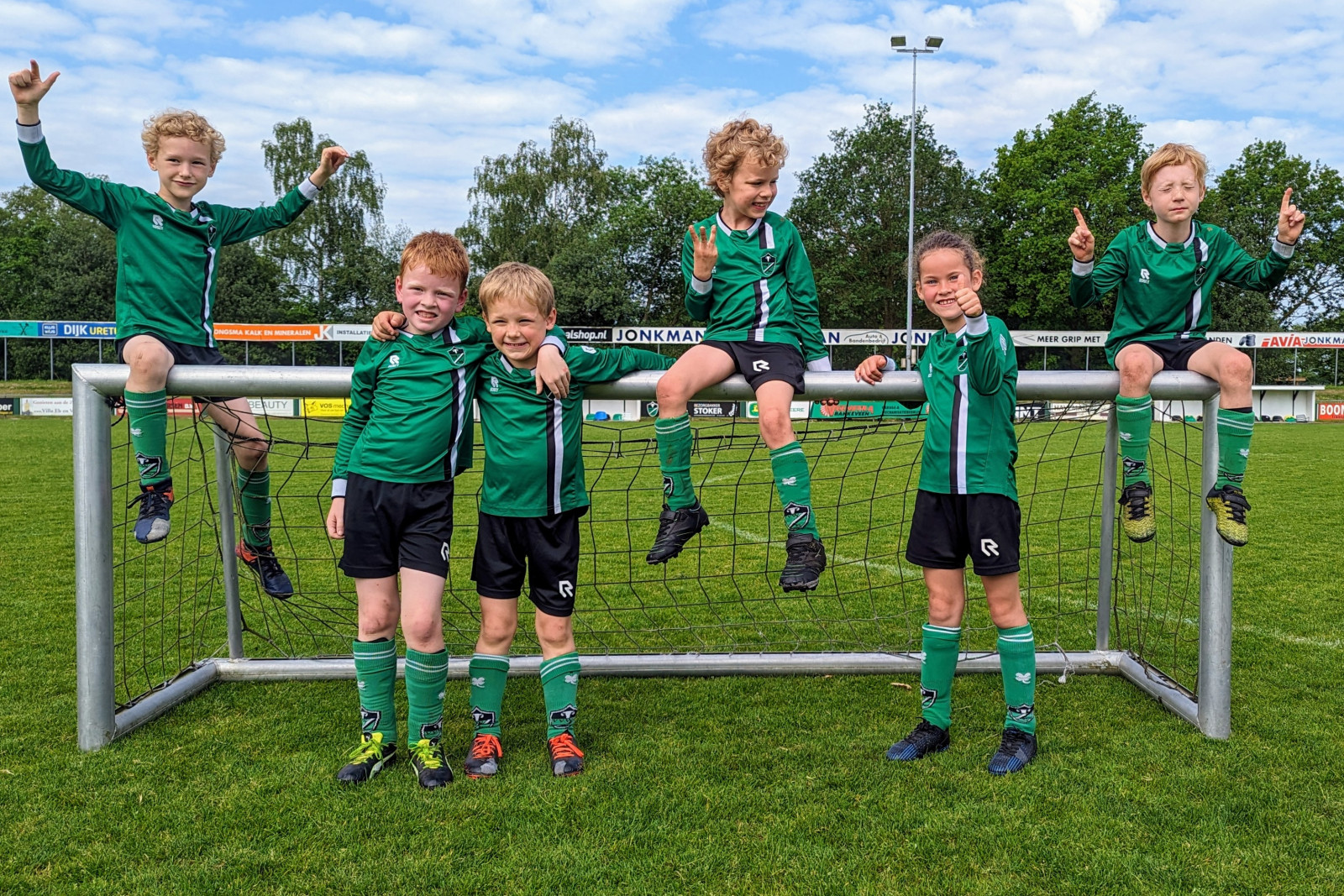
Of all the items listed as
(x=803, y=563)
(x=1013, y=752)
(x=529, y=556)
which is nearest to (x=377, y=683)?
(x=529, y=556)

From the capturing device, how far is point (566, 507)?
3289 millimetres

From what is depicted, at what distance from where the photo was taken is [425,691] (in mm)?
3236

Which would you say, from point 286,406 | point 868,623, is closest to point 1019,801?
point 868,623

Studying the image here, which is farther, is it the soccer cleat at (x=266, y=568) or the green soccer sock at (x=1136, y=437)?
the soccer cleat at (x=266, y=568)

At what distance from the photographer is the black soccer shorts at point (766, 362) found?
11.4 ft

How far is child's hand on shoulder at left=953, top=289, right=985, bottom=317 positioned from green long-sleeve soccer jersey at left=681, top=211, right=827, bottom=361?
0.65 meters

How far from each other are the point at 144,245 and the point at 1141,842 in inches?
179

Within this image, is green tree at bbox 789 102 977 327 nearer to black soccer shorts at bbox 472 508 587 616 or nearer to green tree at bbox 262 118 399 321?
green tree at bbox 262 118 399 321

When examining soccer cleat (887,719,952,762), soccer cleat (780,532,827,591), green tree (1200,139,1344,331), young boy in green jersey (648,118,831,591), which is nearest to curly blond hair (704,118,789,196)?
young boy in green jersey (648,118,831,591)

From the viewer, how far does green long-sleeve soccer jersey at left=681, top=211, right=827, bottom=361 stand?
358 centimetres

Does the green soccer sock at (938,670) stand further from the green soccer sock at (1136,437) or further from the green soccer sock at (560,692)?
the green soccer sock at (560,692)

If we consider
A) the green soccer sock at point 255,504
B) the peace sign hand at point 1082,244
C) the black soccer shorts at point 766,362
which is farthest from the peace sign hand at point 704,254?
the green soccer sock at point 255,504

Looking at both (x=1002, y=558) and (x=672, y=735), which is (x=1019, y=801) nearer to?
(x=1002, y=558)

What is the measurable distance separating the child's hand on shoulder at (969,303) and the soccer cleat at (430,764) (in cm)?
244
